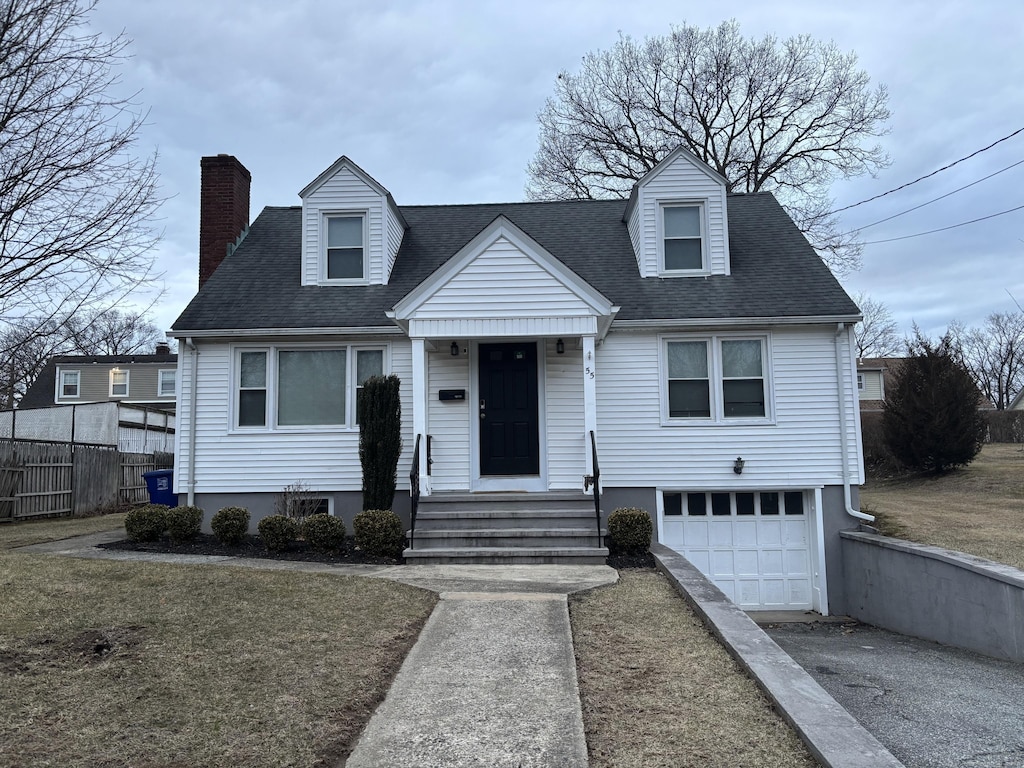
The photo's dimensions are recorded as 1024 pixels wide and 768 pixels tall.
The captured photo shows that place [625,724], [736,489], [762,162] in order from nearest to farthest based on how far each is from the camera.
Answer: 1. [625,724]
2. [736,489]
3. [762,162]

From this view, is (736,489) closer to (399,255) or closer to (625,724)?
(399,255)

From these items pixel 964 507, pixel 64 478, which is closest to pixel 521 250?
pixel 964 507

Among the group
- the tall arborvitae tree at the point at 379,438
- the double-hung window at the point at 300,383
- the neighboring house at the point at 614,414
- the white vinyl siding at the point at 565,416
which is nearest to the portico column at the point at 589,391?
the neighboring house at the point at 614,414

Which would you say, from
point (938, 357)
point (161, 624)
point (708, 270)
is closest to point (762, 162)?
point (938, 357)

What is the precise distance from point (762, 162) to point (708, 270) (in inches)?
669

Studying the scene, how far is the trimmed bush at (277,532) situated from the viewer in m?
9.65

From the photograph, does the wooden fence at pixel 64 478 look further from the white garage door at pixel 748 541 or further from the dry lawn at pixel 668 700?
the dry lawn at pixel 668 700

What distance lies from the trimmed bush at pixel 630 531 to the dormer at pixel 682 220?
16.1ft

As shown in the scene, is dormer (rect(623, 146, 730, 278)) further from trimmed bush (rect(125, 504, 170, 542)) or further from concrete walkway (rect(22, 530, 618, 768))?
trimmed bush (rect(125, 504, 170, 542))

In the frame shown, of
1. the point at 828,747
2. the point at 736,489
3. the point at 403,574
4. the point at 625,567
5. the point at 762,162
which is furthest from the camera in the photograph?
the point at 762,162

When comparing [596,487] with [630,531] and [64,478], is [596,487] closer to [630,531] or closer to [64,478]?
[630,531]

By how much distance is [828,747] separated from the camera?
3365 millimetres

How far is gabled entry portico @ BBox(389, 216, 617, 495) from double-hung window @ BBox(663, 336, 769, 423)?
4.51 feet

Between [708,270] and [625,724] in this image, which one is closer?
[625,724]
